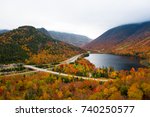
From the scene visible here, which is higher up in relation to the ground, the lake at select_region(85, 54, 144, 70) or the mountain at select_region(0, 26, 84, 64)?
the mountain at select_region(0, 26, 84, 64)

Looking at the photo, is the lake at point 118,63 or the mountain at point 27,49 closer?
the mountain at point 27,49

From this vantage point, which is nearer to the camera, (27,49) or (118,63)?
(118,63)

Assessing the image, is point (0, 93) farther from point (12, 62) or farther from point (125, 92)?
point (12, 62)

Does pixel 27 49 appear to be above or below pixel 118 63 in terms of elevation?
above

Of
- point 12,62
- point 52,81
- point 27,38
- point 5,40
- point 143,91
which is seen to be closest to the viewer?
point 143,91

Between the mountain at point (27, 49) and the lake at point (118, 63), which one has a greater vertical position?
the mountain at point (27, 49)

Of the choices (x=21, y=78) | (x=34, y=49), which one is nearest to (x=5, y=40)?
(x=34, y=49)

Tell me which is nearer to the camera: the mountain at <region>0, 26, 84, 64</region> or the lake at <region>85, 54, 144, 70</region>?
the mountain at <region>0, 26, 84, 64</region>

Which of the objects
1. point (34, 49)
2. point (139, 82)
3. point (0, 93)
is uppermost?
point (34, 49)
